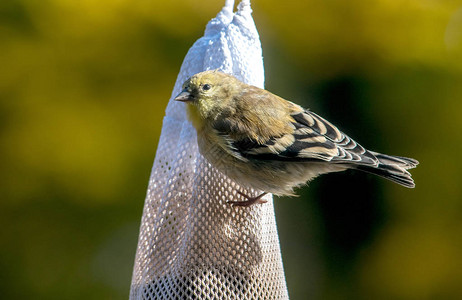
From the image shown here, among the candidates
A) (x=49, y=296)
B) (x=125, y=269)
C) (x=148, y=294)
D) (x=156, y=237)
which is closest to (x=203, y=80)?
(x=156, y=237)

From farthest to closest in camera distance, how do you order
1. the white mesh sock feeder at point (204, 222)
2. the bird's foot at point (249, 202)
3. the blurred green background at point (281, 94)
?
the blurred green background at point (281, 94)
the bird's foot at point (249, 202)
the white mesh sock feeder at point (204, 222)

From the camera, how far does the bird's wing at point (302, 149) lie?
281 cm

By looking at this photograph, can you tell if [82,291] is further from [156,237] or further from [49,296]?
[156,237]

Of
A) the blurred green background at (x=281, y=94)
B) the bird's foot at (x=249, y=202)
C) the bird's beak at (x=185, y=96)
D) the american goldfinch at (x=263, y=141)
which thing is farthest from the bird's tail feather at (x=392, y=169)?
the blurred green background at (x=281, y=94)

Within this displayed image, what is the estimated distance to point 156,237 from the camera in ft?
9.64

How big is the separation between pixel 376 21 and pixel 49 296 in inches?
138

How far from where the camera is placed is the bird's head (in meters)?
2.88

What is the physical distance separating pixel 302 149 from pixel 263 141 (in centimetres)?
19

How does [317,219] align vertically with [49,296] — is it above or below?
above

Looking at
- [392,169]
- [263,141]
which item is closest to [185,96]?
[263,141]

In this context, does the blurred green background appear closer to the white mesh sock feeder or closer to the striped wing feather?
the white mesh sock feeder

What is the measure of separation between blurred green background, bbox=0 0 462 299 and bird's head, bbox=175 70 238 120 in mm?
1804

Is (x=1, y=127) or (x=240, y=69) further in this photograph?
(x=1, y=127)

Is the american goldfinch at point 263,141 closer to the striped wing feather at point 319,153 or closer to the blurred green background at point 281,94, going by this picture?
the striped wing feather at point 319,153
